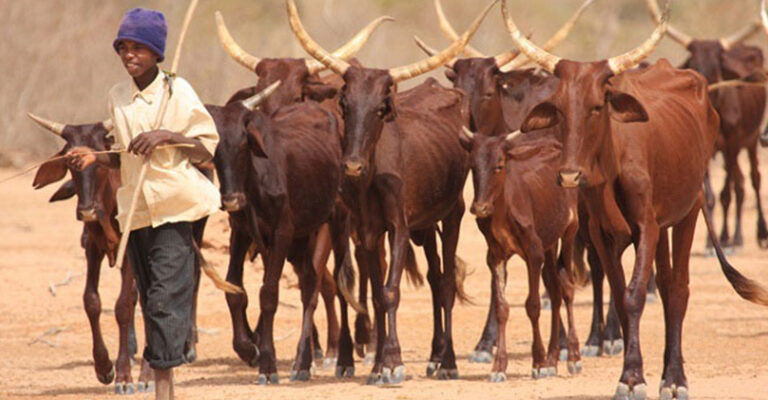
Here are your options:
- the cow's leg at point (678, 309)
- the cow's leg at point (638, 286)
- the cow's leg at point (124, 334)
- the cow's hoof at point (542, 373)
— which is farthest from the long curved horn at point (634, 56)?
the cow's leg at point (124, 334)

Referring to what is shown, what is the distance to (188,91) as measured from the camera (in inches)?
358

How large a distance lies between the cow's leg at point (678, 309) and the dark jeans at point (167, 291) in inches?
131

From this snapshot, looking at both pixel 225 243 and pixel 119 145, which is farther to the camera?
pixel 225 243

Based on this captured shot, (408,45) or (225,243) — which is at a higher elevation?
(408,45)

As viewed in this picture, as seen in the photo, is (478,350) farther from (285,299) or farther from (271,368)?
(285,299)

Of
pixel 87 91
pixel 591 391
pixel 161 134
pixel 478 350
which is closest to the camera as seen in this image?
pixel 161 134

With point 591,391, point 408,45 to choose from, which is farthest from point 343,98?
point 408,45

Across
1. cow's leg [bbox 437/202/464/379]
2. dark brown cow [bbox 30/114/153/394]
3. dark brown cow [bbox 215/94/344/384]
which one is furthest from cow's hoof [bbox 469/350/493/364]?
dark brown cow [bbox 30/114/153/394]

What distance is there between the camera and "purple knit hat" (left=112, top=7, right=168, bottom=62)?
28.9 feet

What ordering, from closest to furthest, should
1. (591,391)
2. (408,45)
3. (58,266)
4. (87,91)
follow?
(591,391), (58,266), (87,91), (408,45)

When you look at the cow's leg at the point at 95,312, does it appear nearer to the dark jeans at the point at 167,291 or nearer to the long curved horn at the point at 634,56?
the dark jeans at the point at 167,291

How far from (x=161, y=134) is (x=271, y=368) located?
3.70 meters

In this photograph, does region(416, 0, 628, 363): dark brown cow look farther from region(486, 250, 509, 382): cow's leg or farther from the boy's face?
the boy's face

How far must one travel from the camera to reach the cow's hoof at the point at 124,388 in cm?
1185
